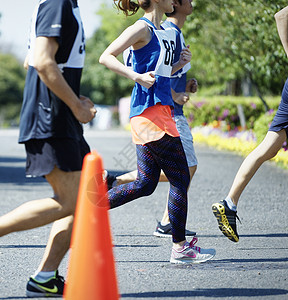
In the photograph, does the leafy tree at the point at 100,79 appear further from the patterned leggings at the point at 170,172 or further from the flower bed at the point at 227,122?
the patterned leggings at the point at 170,172

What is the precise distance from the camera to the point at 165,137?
16.0ft

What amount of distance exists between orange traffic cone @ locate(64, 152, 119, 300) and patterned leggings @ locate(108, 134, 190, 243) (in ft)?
4.02

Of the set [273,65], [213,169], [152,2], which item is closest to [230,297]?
[152,2]

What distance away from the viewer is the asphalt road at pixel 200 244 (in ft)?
14.2

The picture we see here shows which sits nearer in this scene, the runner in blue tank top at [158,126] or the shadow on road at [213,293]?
the shadow on road at [213,293]

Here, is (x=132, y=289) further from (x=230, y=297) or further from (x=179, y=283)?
(x=230, y=297)

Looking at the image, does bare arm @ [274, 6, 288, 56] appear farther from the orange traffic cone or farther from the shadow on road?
the orange traffic cone

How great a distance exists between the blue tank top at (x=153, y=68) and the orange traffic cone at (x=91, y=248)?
4.30 ft

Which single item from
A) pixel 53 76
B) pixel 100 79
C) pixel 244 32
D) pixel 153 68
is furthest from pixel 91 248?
pixel 100 79

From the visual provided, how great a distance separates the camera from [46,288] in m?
4.00

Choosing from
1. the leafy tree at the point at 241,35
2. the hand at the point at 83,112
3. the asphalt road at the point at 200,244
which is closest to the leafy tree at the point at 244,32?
the leafy tree at the point at 241,35

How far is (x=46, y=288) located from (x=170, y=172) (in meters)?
1.33

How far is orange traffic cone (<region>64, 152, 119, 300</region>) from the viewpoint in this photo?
3424 mm

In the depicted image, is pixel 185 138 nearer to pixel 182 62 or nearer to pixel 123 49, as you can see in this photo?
pixel 182 62
